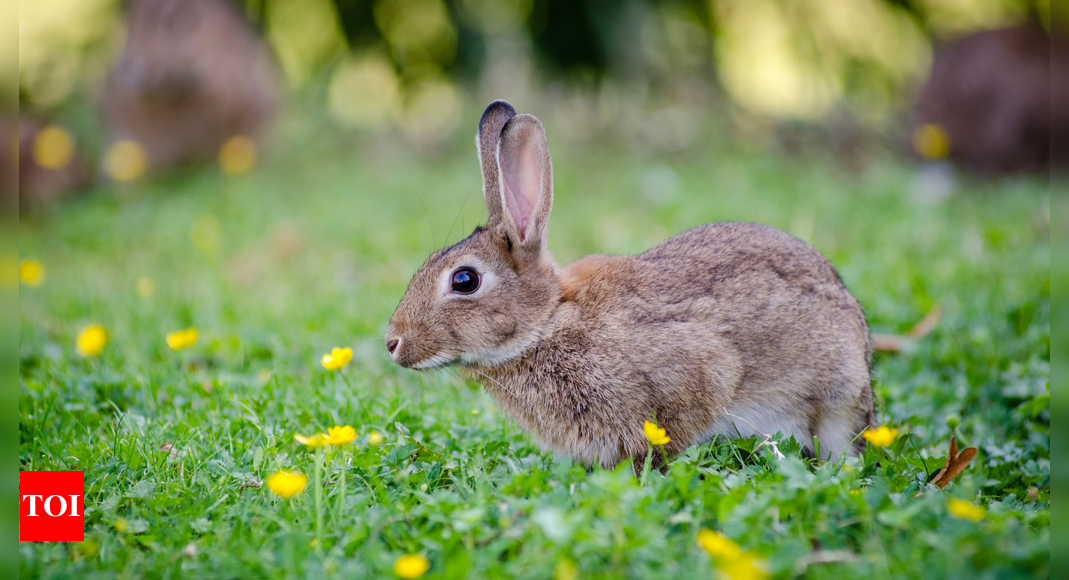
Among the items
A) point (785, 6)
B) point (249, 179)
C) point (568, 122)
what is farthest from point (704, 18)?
point (249, 179)

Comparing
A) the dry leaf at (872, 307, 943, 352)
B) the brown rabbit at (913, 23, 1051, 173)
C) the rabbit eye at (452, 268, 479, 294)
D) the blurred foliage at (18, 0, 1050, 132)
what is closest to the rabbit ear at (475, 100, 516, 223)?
the rabbit eye at (452, 268, 479, 294)

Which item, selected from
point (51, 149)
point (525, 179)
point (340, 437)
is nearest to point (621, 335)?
point (525, 179)

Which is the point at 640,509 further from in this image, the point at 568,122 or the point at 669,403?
the point at 568,122

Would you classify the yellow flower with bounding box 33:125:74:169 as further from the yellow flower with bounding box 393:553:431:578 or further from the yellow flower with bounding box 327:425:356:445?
the yellow flower with bounding box 393:553:431:578

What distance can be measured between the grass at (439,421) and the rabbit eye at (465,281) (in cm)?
66

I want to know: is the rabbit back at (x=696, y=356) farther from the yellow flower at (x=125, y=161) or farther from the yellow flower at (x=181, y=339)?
the yellow flower at (x=125, y=161)

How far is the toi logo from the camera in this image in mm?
2561

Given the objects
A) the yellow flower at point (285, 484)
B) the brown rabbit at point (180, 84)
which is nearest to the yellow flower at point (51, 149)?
the brown rabbit at point (180, 84)

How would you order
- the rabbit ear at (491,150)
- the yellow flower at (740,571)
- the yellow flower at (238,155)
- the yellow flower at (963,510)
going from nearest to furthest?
the yellow flower at (740,571), the yellow flower at (963,510), the rabbit ear at (491,150), the yellow flower at (238,155)

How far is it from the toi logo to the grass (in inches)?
2.8

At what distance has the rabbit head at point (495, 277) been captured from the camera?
3.28m

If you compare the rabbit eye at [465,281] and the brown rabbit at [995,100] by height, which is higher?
the brown rabbit at [995,100]

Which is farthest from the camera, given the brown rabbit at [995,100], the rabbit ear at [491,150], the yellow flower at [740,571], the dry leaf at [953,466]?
the brown rabbit at [995,100]

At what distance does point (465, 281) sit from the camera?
3346 mm
